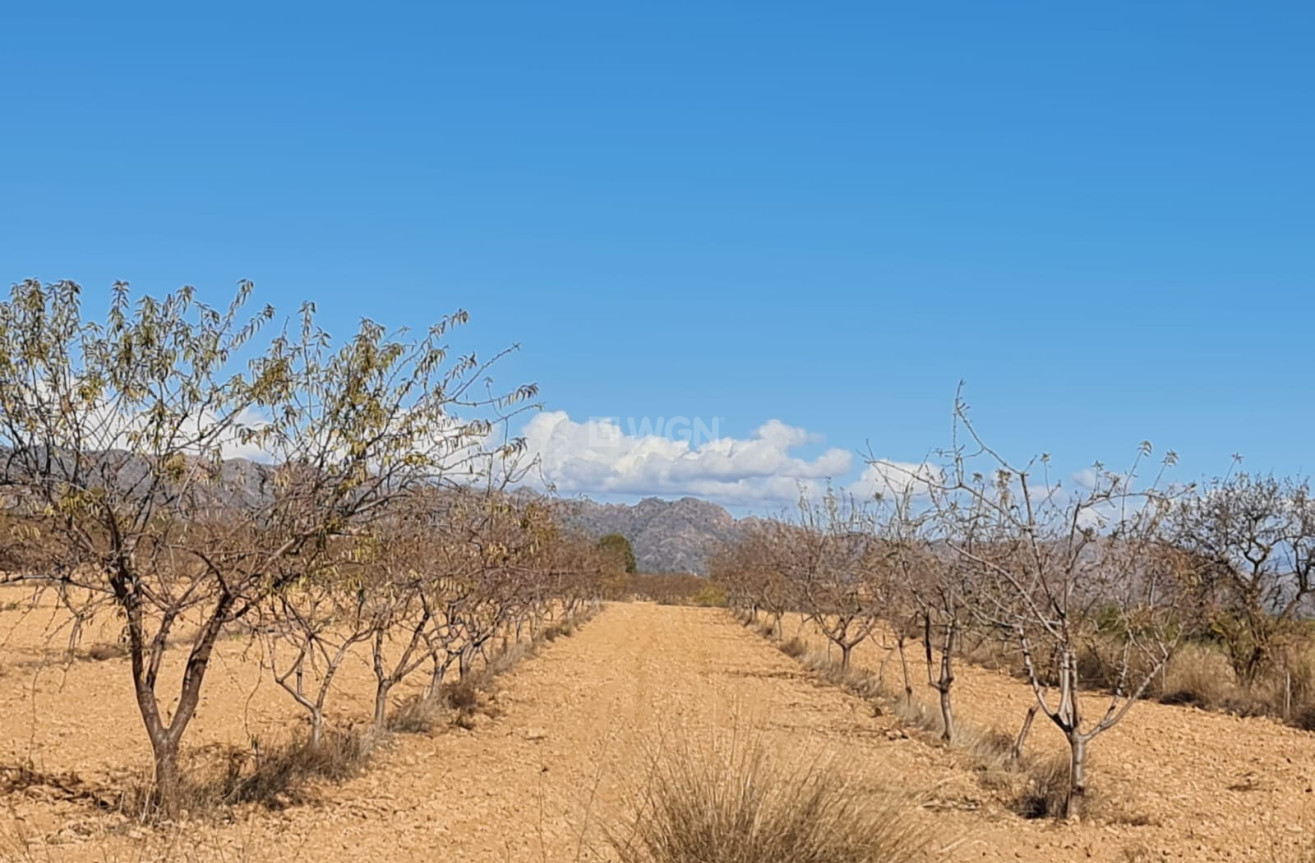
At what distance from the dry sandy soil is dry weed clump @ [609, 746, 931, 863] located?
1.07ft

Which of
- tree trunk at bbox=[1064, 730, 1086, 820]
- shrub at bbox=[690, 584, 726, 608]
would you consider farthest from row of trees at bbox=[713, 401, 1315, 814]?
shrub at bbox=[690, 584, 726, 608]

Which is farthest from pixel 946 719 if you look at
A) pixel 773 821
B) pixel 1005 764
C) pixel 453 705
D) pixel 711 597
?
pixel 711 597

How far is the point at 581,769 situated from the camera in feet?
42.7

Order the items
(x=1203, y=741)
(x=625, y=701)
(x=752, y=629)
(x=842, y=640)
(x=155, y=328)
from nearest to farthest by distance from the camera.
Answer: (x=155, y=328)
(x=1203, y=741)
(x=625, y=701)
(x=842, y=640)
(x=752, y=629)

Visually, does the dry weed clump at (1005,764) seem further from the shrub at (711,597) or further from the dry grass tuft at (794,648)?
the shrub at (711,597)

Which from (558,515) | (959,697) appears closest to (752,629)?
(558,515)

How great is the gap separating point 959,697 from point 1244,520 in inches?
264

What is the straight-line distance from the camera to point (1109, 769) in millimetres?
14312

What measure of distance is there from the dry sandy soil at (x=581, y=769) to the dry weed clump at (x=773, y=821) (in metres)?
0.33

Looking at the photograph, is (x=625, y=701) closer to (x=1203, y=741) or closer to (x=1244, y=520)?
(x=1203, y=741)

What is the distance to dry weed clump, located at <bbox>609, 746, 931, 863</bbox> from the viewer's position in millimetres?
6746

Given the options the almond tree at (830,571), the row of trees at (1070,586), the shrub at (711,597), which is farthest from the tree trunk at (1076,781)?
the shrub at (711,597)

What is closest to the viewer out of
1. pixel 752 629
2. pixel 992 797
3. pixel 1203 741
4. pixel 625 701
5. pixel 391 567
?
pixel 992 797

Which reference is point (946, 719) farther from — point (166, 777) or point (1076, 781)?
point (166, 777)
